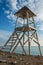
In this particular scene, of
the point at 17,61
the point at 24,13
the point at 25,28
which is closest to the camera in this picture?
the point at 17,61

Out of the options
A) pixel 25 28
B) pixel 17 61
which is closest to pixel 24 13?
pixel 25 28

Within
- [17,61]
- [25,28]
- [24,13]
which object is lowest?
[17,61]

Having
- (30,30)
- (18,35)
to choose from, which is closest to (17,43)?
(18,35)

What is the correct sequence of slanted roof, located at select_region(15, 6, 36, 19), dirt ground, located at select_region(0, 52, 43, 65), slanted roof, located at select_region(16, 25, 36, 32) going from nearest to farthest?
dirt ground, located at select_region(0, 52, 43, 65), slanted roof, located at select_region(16, 25, 36, 32), slanted roof, located at select_region(15, 6, 36, 19)

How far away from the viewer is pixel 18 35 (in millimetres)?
17078

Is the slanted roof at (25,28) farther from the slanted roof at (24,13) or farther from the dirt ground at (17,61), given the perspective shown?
the dirt ground at (17,61)

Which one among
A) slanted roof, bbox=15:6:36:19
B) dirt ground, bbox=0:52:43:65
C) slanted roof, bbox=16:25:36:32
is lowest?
dirt ground, bbox=0:52:43:65

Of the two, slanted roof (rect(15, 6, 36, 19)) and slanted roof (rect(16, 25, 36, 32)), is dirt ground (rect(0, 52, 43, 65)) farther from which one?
slanted roof (rect(15, 6, 36, 19))

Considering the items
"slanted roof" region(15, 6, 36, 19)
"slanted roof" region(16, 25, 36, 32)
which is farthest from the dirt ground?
"slanted roof" region(15, 6, 36, 19)

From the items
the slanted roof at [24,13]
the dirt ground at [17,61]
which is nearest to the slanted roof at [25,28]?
the slanted roof at [24,13]

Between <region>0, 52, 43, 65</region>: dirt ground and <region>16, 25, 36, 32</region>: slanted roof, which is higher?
<region>16, 25, 36, 32</region>: slanted roof

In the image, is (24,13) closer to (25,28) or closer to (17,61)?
(25,28)

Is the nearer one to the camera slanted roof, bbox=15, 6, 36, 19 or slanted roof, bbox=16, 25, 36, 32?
slanted roof, bbox=16, 25, 36, 32

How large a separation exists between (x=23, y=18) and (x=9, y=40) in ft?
11.9
